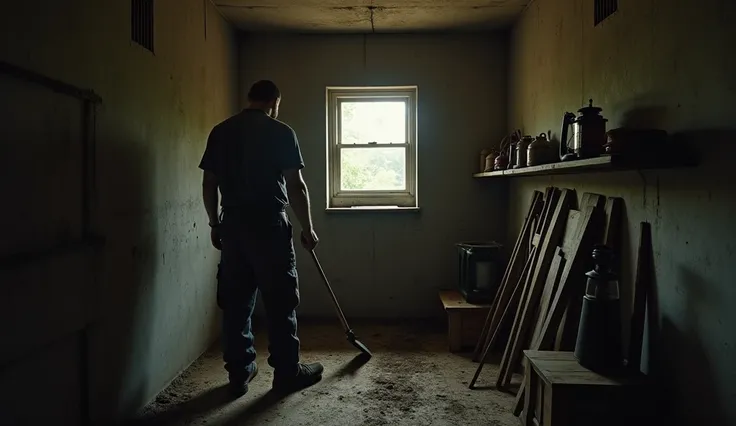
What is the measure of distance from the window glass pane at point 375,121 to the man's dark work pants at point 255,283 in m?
1.70

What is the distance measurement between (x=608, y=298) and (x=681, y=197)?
449mm

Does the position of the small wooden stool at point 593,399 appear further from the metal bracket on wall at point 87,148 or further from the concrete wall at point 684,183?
the metal bracket on wall at point 87,148

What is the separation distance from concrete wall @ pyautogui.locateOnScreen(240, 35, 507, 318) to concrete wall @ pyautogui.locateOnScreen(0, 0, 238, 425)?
892mm

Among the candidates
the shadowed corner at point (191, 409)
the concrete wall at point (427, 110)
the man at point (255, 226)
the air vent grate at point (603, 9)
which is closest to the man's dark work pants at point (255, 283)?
the man at point (255, 226)

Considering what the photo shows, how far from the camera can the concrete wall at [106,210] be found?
149 cm

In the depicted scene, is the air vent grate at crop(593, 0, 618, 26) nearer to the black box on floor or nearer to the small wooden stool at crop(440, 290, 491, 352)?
the black box on floor

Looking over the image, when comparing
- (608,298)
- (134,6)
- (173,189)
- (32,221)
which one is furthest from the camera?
(173,189)

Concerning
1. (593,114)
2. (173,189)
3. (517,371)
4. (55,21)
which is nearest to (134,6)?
(55,21)

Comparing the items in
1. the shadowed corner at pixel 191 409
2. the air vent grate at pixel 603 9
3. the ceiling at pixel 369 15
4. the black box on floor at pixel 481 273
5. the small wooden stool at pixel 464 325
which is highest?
the ceiling at pixel 369 15

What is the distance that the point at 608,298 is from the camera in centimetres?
179

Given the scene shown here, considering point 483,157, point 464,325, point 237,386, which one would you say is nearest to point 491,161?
point 483,157

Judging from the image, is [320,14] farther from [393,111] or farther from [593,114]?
[593,114]

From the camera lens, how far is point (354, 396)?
247 centimetres

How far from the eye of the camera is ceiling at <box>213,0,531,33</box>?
329 cm
